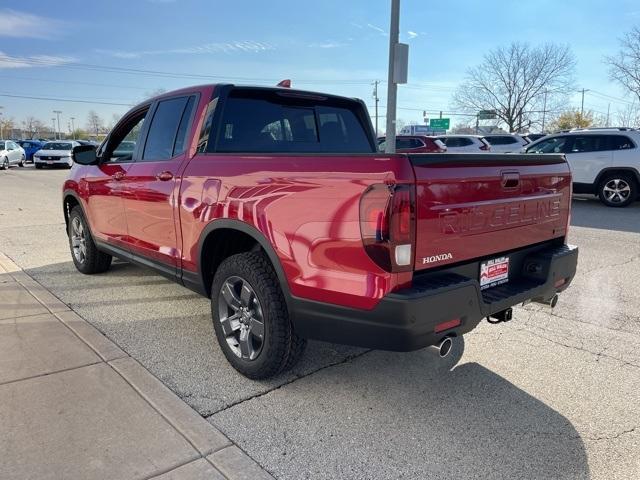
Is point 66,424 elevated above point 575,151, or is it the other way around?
point 575,151

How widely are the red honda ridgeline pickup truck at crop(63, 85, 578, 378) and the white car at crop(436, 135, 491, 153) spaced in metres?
15.6

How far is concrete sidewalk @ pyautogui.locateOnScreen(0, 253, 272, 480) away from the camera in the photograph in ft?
7.85

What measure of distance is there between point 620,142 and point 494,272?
1055 centimetres

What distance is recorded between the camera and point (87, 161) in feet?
16.1

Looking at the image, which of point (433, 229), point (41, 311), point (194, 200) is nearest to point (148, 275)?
point (41, 311)

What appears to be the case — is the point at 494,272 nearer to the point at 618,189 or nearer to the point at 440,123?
the point at 618,189

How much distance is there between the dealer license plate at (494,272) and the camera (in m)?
2.89

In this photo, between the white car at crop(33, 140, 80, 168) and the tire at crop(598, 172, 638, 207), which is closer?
the tire at crop(598, 172, 638, 207)

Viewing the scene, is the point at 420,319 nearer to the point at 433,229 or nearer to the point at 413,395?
the point at 433,229

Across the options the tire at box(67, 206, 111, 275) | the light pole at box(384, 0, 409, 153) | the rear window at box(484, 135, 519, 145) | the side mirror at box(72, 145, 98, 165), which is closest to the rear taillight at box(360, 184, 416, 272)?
→ the side mirror at box(72, 145, 98, 165)

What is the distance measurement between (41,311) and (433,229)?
3665mm

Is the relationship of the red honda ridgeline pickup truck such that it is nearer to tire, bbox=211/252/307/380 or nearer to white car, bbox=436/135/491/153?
tire, bbox=211/252/307/380

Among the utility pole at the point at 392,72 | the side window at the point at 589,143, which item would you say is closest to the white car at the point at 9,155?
the utility pole at the point at 392,72

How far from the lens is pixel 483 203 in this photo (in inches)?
107
